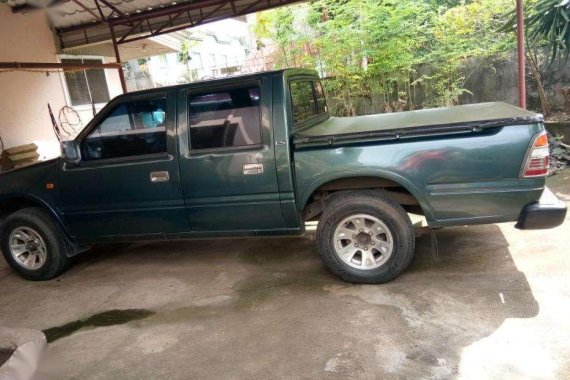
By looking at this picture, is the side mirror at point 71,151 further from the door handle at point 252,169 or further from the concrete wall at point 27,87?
the concrete wall at point 27,87

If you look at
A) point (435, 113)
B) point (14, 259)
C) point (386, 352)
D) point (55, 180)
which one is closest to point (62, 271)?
point (14, 259)

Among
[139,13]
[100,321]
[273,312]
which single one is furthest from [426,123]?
[139,13]

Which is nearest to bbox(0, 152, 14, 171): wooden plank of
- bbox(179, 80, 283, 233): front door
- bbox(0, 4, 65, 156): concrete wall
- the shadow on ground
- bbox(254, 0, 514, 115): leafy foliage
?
bbox(0, 4, 65, 156): concrete wall

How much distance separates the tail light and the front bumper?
23 centimetres

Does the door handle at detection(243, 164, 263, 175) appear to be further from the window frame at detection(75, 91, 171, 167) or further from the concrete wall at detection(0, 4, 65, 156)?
the concrete wall at detection(0, 4, 65, 156)

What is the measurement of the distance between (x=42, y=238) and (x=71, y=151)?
1.05 m

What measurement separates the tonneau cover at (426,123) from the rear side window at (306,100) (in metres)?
0.15

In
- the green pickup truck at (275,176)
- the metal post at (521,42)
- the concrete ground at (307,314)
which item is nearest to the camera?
the concrete ground at (307,314)

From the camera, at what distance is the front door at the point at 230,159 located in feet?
12.1

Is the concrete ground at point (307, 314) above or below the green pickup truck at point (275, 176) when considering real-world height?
below

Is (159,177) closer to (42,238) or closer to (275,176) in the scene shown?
(275,176)

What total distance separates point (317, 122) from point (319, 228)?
127cm

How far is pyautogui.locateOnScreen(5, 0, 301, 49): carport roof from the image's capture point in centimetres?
821

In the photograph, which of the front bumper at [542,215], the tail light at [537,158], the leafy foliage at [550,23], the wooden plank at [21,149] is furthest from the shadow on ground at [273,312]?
the wooden plank at [21,149]
